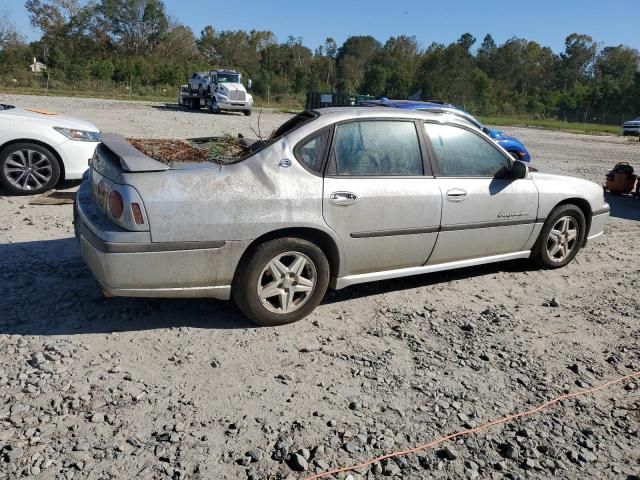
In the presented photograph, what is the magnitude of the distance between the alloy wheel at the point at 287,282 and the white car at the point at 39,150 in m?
4.73

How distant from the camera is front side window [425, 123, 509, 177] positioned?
4.80 metres

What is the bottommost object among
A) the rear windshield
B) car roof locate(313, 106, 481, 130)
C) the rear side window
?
the rear side window

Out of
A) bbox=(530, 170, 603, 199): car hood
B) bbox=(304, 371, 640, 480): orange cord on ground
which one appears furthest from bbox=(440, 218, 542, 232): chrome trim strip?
bbox=(304, 371, 640, 480): orange cord on ground

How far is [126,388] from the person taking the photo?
3332mm

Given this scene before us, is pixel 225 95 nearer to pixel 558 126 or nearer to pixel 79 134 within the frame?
pixel 79 134

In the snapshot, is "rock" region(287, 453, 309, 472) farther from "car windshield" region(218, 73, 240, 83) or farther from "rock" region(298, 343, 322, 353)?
"car windshield" region(218, 73, 240, 83)

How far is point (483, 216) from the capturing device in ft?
16.3

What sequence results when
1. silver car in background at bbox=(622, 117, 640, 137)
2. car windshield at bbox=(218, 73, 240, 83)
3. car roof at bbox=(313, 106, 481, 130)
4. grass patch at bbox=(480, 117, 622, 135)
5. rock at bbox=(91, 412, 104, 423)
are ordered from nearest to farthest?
1. rock at bbox=(91, 412, 104, 423)
2. car roof at bbox=(313, 106, 481, 130)
3. car windshield at bbox=(218, 73, 240, 83)
4. silver car in background at bbox=(622, 117, 640, 137)
5. grass patch at bbox=(480, 117, 622, 135)

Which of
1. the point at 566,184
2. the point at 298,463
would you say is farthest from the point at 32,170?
the point at 566,184

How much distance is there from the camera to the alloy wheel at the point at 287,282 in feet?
13.4

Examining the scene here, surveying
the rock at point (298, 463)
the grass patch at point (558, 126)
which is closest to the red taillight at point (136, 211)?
the rock at point (298, 463)

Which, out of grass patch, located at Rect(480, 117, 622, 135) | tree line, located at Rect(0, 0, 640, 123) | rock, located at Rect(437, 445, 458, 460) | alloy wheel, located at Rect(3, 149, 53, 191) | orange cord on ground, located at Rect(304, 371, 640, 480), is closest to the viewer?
orange cord on ground, located at Rect(304, 371, 640, 480)

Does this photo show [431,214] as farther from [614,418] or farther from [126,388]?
[126,388]

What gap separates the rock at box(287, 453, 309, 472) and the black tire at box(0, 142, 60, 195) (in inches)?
248
